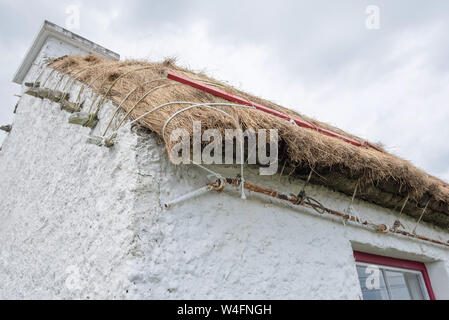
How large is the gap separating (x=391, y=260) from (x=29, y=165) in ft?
11.6

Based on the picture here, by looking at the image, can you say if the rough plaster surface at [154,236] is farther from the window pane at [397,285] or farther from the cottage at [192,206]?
the window pane at [397,285]

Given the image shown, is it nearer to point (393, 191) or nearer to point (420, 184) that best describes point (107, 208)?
point (393, 191)

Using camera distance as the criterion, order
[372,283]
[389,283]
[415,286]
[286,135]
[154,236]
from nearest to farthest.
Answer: [154,236] < [286,135] < [372,283] < [389,283] < [415,286]

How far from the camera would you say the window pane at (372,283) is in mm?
2654

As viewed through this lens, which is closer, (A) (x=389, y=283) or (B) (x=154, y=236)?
(B) (x=154, y=236)

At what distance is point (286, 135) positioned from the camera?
79.2 inches

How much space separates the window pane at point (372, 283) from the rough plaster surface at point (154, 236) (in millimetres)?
189

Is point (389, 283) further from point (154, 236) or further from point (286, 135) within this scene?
point (154, 236)

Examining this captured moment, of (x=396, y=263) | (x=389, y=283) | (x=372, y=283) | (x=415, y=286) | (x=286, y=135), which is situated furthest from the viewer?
(x=415, y=286)

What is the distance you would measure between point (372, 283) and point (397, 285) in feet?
1.36

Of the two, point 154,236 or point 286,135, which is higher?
point 286,135

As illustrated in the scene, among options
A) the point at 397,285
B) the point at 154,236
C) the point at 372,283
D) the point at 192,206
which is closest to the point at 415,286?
the point at 397,285

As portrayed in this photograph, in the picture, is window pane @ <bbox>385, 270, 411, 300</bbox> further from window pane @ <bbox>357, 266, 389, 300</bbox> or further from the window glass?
window pane @ <bbox>357, 266, 389, 300</bbox>

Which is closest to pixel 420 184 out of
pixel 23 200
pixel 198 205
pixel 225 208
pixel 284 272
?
pixel 284 272
